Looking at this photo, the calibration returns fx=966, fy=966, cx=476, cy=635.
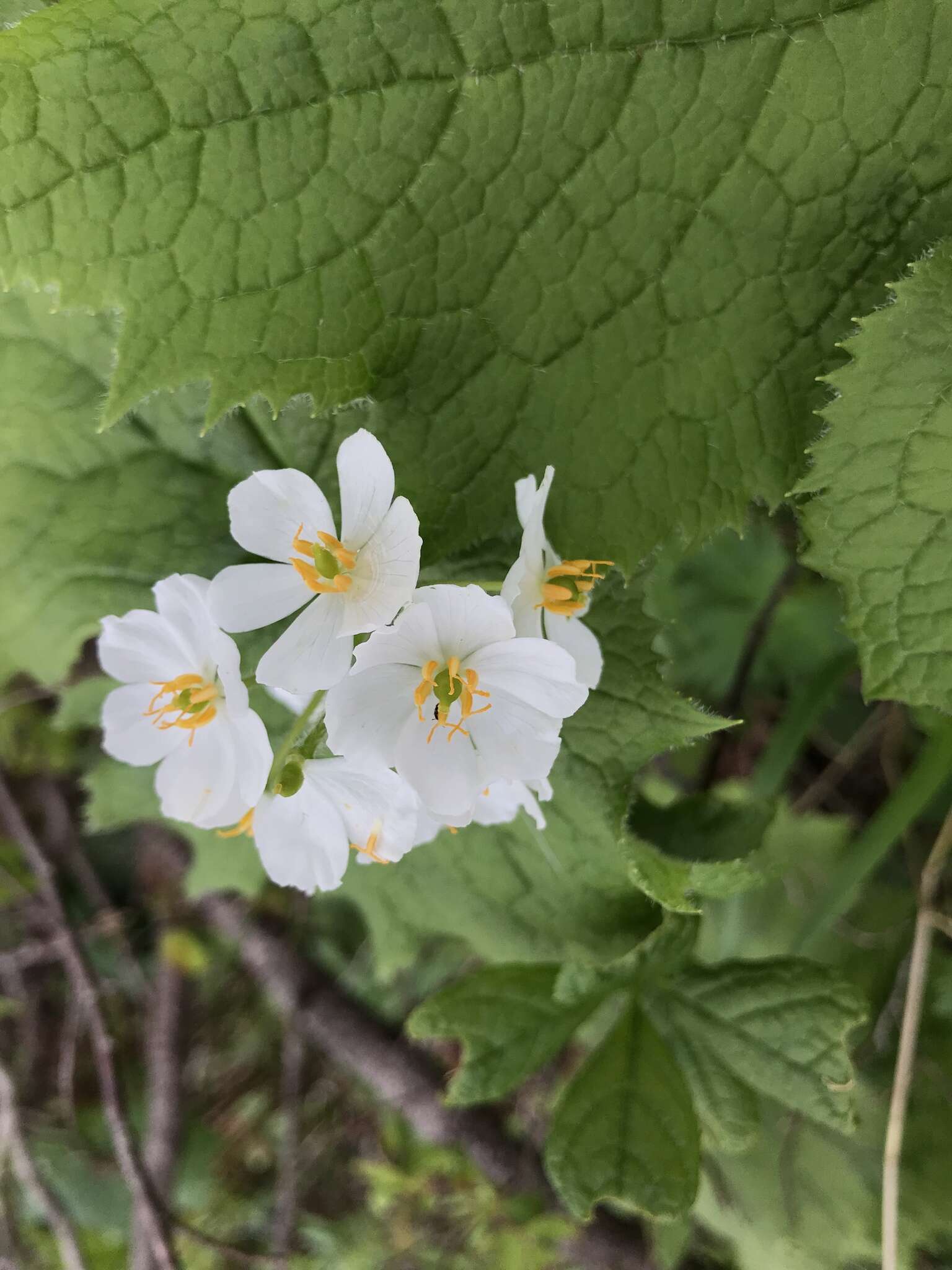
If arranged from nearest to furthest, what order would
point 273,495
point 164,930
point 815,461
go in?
point 273,495 < point 815,461 < point 164,930

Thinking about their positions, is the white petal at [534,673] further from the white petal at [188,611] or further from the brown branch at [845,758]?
the brown branch at [845,758]

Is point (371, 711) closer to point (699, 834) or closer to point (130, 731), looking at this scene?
point (130, 731)

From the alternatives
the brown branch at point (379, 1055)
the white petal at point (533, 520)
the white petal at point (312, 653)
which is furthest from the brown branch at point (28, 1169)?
the white petal at point (533, 520)

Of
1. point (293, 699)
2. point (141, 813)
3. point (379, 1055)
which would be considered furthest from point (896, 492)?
point (379, 1055)

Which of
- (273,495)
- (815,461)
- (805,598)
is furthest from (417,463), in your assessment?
(805,598)

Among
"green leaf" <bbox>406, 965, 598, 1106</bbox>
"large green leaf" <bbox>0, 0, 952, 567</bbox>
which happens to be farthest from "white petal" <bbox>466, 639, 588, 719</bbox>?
"green leaf" <bbox>406, 965, 598, 1106</bbox>

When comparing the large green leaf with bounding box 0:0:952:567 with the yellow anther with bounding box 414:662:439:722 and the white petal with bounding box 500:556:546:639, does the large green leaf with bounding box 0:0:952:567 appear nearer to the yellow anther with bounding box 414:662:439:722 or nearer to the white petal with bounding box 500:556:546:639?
the white petal with bounding box 500:556:546:639

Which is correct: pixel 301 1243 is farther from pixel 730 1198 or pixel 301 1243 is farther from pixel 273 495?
pixel 273 495
